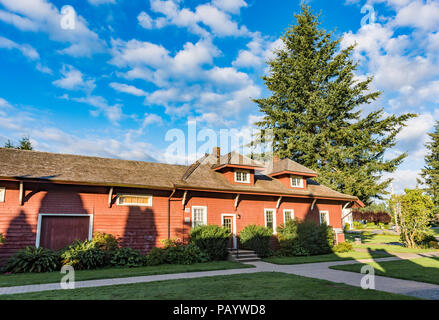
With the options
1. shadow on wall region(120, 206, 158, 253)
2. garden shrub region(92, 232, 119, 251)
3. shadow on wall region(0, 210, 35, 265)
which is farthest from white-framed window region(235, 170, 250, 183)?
shadow on wall region(0, 210, 35, 265)

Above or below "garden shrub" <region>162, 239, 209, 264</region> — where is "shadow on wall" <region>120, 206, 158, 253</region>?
above

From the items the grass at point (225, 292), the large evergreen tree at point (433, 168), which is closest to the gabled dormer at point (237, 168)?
the grass at point (225, 292)

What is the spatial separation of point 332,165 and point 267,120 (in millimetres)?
8984

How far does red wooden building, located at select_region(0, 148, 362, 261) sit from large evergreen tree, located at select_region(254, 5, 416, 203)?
10.3 m

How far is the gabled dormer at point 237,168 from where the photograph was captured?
60.6ft

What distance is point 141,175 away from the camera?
15.9 m

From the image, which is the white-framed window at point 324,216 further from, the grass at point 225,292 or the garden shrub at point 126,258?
the grass at point 225,292

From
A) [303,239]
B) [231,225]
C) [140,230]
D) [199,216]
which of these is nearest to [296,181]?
[303,239]

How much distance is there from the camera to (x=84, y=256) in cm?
1190

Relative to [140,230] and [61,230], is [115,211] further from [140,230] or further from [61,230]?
[61,230]

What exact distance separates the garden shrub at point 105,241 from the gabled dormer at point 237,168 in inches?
309

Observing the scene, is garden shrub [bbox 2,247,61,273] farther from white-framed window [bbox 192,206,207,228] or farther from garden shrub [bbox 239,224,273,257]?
garden shrub [bbox 239,224,273,257]

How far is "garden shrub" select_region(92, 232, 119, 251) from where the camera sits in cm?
1335

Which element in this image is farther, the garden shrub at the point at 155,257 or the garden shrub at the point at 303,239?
the garden shrub at the point at 303,239
